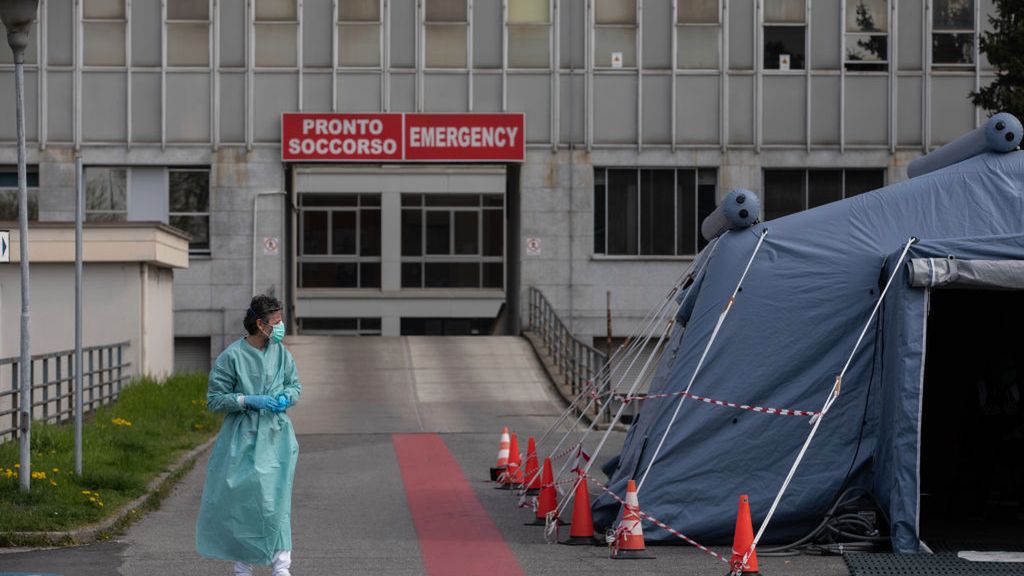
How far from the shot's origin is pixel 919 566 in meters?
10.9

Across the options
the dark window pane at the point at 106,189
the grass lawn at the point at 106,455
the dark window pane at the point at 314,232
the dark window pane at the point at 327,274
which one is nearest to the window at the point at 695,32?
the dark window pane at the point at 106,189

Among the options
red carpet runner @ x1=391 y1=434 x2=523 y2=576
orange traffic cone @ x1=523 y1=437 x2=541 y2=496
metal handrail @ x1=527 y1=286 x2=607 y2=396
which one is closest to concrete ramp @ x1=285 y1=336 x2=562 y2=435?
metal handrail @ x1=527 y1=286 x2=607 y2=396

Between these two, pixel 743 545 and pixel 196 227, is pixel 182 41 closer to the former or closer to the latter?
pixel 196 227

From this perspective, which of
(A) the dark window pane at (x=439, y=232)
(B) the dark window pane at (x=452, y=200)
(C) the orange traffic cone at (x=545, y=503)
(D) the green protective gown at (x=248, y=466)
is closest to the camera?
(D) the green protective gown at (x=248, y=466)

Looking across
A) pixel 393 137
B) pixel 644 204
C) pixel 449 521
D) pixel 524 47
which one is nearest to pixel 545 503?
pixel 449 521

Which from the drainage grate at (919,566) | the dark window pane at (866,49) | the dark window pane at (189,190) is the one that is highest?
the dark window pane at (866,49)

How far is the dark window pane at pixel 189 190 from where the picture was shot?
3619 centimetres

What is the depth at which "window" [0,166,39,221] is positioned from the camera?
35625 mm

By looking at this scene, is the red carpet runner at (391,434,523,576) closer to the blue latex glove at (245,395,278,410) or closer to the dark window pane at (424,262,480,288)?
the blue latex glove at (245,395,278,410)

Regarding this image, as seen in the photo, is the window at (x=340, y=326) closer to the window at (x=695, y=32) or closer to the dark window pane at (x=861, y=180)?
the window at (x=695, y=32)

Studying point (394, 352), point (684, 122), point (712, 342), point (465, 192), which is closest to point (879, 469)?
point (712, 342)

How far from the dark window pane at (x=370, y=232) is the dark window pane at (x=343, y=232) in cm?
31

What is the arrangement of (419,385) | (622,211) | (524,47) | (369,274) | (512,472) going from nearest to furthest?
(512,472), (419,385), (524,47), (622,211), (369,274)

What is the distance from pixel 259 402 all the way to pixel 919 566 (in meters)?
4.53
